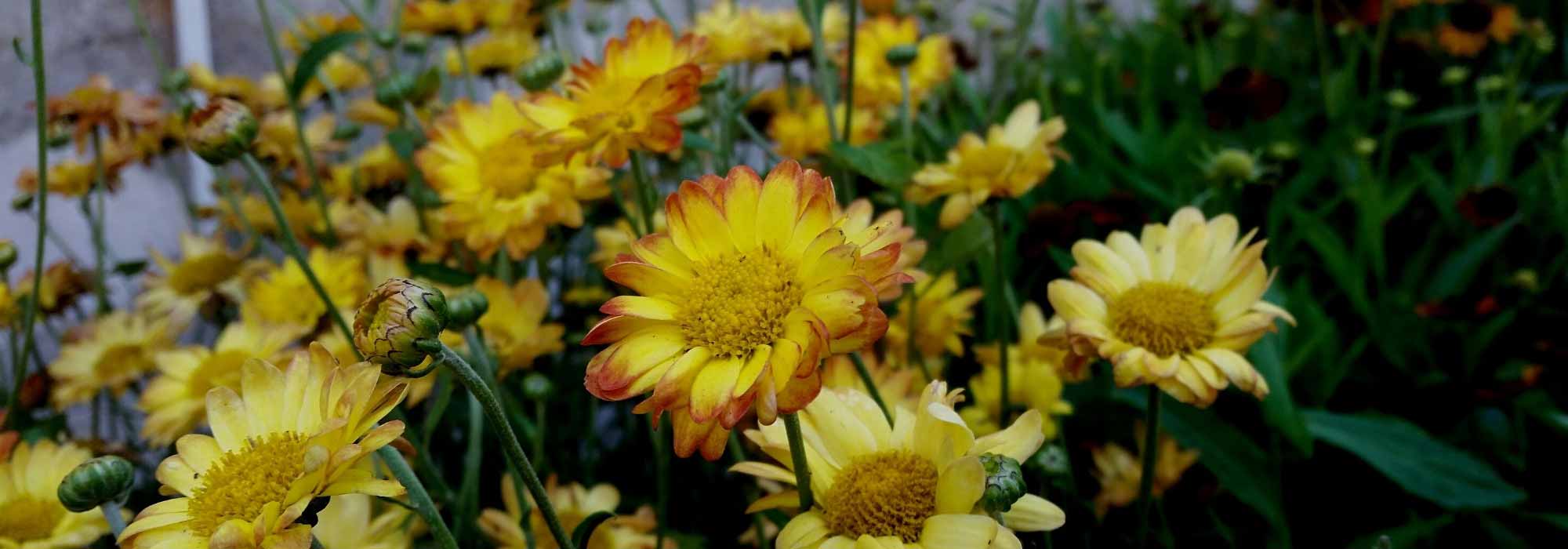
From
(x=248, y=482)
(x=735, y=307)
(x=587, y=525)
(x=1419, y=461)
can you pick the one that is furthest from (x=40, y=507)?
(x=1419, y=461)

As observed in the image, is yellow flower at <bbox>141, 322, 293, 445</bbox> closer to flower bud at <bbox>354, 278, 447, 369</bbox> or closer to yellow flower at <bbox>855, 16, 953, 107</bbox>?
flower bud at <bbox>354, 278, 447, 369</bbox>

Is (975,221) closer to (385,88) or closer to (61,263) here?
(385,88)

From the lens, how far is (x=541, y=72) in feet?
3.04

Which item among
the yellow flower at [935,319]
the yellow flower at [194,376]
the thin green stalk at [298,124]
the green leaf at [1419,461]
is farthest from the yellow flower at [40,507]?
the green leaf at [1419,461]

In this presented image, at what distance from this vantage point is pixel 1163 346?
0.65 m

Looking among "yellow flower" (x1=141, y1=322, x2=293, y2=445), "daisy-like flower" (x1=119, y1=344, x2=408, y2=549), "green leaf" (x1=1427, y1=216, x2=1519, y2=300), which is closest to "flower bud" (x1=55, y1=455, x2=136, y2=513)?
"daisy-like flower" (x1=119, y1=344, x2=408, y2=549)

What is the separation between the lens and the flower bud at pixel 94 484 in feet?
1.85

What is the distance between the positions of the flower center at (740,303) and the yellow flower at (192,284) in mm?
914

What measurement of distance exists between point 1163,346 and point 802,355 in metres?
0.30

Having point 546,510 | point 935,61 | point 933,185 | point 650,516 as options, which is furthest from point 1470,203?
point 546,510

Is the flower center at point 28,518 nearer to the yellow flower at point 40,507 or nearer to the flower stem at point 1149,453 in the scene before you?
the yellow flower at point 40,507

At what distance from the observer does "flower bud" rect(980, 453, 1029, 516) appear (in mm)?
486

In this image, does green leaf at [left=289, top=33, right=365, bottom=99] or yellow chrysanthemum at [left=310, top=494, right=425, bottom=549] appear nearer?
yellow chrysanthemum at [left=310, top=494, right=425, bottom=549]

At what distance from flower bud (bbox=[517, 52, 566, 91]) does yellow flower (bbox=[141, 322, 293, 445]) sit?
0.30 meters
